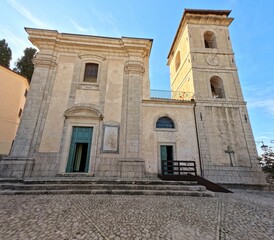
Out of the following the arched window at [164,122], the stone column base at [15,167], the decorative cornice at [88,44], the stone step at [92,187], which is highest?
the decorative cornice at [88,44]

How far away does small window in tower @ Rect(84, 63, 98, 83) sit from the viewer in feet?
34.7

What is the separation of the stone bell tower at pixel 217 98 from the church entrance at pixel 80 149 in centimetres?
787

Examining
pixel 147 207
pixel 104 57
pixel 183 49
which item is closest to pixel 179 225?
pixel 147 207

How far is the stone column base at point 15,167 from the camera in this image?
7.40 metres

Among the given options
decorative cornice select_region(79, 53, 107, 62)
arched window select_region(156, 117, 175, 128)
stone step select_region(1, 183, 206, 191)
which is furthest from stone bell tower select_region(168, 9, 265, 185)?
decorative cornice select_region(79, 53, 107, 62)

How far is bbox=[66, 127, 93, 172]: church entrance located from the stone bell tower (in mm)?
7874

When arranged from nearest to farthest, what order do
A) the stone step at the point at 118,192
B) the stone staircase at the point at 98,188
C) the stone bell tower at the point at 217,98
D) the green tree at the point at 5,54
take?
the stone step at the point at 118,192 → the stone staircase at the point at 98,188 → the stone bell tower at the point at 217,98 → the green tree at the point at 5,54

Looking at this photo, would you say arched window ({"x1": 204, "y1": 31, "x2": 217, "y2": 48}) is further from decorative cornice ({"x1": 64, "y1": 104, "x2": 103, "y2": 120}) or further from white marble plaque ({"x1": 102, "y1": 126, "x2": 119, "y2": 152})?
decorative cornice ({"x1": 64, "y1": 104, "x2": 103, "y2": 120})

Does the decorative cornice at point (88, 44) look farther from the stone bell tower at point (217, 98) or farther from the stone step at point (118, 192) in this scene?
the stone step at point (118, 192)

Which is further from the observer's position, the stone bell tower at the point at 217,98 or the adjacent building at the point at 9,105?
the adjacent building at the point at 9,105

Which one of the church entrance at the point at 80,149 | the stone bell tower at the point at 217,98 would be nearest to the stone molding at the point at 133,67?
the stone bell tower at the point at 217,98

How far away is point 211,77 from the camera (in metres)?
12.6

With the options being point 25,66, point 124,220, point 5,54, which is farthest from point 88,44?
point 5,54

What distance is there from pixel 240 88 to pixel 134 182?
12.2 metres
